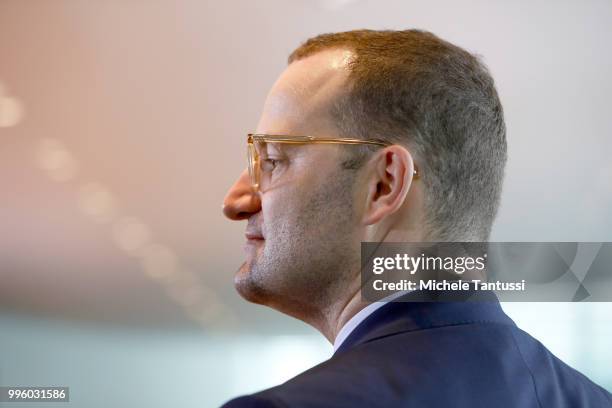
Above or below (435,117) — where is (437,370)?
below

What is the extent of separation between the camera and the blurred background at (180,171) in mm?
2441

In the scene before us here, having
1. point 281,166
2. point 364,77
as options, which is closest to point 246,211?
point 281,166

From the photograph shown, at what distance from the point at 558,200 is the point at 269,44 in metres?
1.10

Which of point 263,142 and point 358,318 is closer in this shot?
point 358,318

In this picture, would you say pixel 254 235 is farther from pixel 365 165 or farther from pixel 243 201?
pixel 365 165

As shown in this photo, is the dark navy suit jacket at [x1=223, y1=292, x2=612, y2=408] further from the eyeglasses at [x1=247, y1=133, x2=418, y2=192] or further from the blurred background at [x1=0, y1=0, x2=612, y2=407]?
the blurred background at [x1=0, y1=0, x2=612, y2=407]

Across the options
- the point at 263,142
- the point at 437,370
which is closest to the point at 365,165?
the point at 263,142

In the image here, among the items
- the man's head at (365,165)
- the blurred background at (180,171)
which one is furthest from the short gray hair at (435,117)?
the blurred background at (180,171)

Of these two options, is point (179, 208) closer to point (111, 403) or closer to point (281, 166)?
point (111, 403)

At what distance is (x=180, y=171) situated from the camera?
2492mm

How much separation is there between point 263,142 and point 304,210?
13 cm

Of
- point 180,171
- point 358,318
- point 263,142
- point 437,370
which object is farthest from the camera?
point 180,171

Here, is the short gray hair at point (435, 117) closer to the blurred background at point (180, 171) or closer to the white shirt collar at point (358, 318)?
the white shirt collar at point (358, 318)

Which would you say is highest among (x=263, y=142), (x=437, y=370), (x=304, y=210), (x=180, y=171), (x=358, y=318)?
(x=180, y=171)
